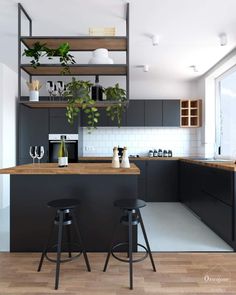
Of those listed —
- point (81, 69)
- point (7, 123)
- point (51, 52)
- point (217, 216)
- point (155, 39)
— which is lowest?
point (217, 216)

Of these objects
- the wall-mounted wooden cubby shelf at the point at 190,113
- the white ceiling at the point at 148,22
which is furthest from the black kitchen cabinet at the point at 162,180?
the white ceiling at the point at 148,22

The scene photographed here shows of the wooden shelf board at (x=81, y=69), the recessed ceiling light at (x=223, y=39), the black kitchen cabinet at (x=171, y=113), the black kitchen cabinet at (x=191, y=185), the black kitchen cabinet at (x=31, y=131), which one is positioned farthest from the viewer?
the black kitchen cabinet at (x=171, y=113)

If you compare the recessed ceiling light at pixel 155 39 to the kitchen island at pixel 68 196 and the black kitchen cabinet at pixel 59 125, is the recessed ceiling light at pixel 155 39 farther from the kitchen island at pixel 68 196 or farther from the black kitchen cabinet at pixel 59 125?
→ the black kitchen cabinet at pixel 59 125

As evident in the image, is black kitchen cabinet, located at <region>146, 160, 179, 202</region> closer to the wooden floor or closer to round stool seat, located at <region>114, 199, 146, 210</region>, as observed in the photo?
the wooden floor

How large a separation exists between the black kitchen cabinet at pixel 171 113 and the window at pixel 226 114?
2.57ft

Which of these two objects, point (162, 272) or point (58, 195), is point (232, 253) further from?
point (58, 195)

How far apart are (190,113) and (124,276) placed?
3.99 metres

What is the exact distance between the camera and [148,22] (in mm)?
2977

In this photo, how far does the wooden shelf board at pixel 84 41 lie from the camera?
111 inches

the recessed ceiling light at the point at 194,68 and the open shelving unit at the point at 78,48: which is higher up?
the recessed ceiling light at the point at 194,68

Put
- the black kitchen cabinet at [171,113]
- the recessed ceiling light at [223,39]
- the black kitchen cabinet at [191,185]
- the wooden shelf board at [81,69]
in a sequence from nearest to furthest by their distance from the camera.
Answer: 1. the wooden shelf board at [81,69]
2. the recessed ceiling light at [223,39]
3. the black kitchen cabinet at [191,185]
4. the black kitchen cabinet at [171,113]

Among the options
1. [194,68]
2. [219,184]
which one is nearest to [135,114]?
[194,68]

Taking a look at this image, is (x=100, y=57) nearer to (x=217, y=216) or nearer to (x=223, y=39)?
(x=223, y=39)

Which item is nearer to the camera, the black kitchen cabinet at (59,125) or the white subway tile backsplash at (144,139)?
the black kitchen cabinet at (59,125)
